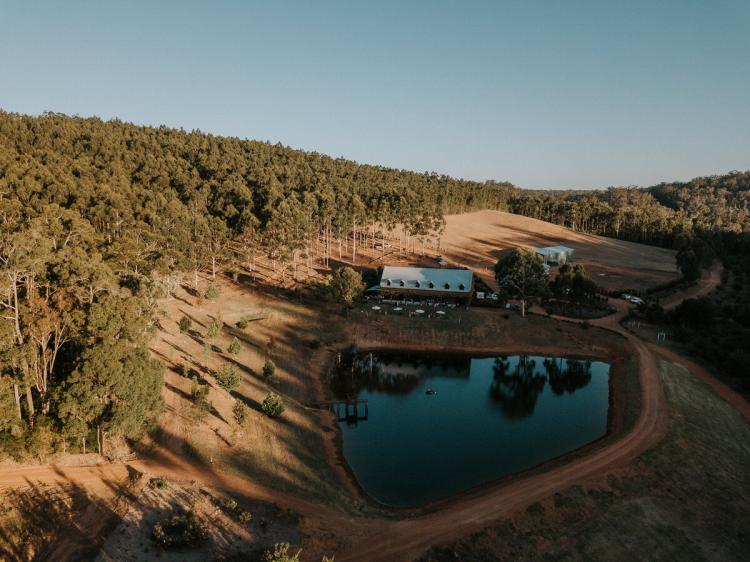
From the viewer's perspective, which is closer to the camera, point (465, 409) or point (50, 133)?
point (465, 409)

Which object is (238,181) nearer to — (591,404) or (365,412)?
(365,412)

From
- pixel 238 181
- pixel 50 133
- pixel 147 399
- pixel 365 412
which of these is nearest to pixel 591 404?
pixel 365 412

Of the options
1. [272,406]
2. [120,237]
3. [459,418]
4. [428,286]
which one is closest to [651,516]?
[459,418]

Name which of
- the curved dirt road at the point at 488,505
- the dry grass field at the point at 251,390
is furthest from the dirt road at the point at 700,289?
the dry grass field at the point at 251,390

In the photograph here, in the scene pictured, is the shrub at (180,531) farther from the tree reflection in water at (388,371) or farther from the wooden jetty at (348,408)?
the tree reflection in water at (388,371)

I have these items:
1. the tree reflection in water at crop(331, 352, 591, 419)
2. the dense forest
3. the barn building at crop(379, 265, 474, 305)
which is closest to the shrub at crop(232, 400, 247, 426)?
the dense forest

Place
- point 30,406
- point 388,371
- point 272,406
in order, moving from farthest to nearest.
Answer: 1. point 388,371
2. point 272,406
3. point 30,406

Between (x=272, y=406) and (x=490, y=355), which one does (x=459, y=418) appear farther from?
(x=272, y=406)
